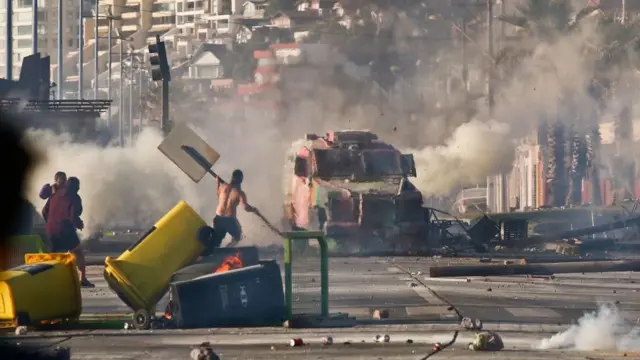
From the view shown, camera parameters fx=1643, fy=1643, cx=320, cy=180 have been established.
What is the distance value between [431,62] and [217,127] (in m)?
11.9

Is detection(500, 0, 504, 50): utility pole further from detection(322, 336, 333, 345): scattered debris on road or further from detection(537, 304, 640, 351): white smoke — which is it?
detection(322, 336, 333, 345): scattered debris on road

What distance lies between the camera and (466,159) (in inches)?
2240

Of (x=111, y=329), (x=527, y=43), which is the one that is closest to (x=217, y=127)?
(x=527, y=43)

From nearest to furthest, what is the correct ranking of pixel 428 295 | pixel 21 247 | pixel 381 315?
1. pixel 381 315
2. pixel 21 247
3. pixel 428 295

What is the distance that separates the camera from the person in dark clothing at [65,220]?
80.7ft

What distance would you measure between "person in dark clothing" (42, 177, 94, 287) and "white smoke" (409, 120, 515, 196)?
31.2 meters

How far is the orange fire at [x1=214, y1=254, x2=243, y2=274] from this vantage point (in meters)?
18.6

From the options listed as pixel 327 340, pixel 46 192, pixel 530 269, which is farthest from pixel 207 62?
pixel 327 340

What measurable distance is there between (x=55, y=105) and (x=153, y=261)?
26665 millimetres

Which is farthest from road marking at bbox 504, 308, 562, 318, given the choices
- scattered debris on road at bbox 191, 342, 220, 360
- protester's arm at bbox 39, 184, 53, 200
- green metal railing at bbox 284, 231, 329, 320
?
protester's arm at bbox 39, 184, 53, 200

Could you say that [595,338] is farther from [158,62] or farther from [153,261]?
[158,62]

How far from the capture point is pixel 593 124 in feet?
200

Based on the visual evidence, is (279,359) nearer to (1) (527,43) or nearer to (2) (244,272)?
(2) (244,272)

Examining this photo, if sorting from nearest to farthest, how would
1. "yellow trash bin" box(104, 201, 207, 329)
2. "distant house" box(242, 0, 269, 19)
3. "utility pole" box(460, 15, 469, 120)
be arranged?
"yellow trash bin" box(104, 201, 207, 329) < "utility pole" box(460, 15, 469, 120) < "distant house" box(242, 0, 269, 19)
